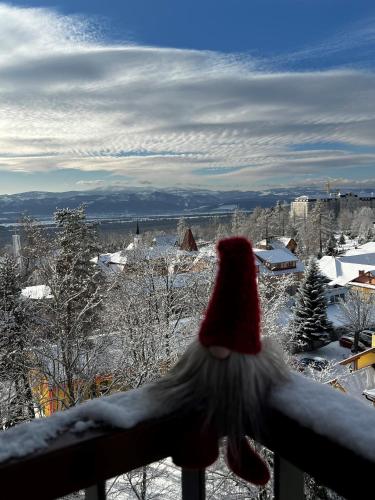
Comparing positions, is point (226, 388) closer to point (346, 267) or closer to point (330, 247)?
point (346, 267)

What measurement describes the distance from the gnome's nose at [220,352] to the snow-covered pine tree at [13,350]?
9.59 meters

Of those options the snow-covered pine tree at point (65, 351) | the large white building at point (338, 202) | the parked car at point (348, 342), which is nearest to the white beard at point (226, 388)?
the snow-covered pine tree at point (65, 351)

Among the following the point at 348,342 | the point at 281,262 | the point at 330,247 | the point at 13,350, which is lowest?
the point at 348,342

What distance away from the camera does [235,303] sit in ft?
4.32

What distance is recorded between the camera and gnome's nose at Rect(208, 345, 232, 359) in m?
1.28

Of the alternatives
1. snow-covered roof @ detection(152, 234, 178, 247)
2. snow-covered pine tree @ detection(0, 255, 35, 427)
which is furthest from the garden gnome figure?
snow-covered roof @ detection(152, 234, 178, 247)

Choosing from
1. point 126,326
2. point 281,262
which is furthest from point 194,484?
point 281,262

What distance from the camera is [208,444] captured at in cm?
122

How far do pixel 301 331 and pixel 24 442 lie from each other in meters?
23.5

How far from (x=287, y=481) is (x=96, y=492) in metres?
0.56

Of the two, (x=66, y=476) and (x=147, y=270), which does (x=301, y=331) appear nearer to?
(x=147, y=270)

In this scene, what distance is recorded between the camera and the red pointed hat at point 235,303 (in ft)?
4.26

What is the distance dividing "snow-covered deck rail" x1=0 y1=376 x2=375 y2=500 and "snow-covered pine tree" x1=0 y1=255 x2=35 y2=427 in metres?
9.53

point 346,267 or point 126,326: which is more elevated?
point 126,326
